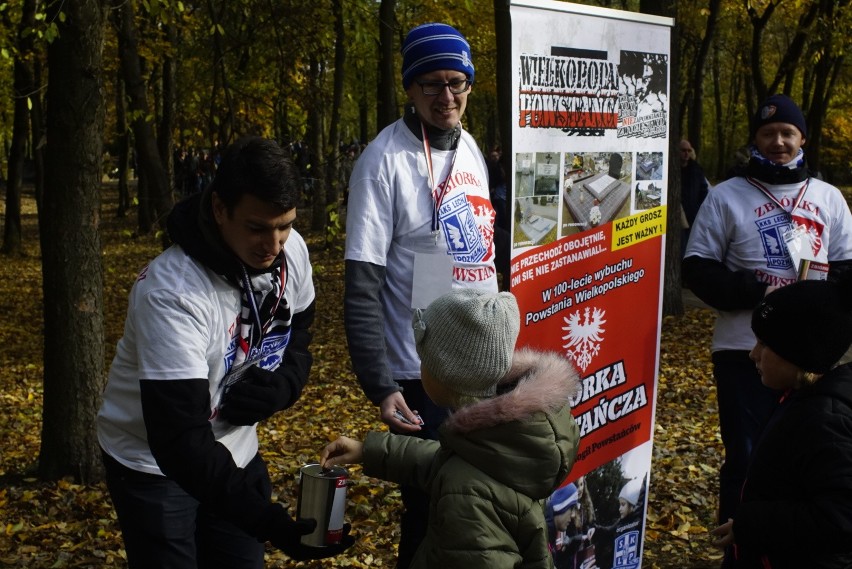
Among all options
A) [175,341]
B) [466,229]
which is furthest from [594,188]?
[175,341]

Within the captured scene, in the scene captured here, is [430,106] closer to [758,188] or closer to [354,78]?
[758,188]

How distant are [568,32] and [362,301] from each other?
4.39 feet

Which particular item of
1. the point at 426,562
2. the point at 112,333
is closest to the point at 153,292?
the point at 426,562

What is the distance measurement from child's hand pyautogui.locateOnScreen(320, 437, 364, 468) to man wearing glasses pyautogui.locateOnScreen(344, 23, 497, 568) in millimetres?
447

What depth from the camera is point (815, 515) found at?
2646 millimetres

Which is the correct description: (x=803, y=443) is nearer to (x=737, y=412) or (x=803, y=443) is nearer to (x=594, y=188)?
(x=594, y=188)

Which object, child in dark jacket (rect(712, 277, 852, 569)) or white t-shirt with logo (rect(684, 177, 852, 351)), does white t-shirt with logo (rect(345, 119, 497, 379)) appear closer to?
child in dark jacket (rect(712, 277, 852, 569))

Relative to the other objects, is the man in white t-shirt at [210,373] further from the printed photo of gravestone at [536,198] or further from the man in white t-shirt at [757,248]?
the man in white t-shirt at [757,248]

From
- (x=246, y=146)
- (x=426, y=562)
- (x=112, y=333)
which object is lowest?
(x=112, y=333)

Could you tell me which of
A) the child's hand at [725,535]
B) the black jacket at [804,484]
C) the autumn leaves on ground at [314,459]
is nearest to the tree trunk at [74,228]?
the autumn leaves on ground at [314,459]

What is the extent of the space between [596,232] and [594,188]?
0.61ft

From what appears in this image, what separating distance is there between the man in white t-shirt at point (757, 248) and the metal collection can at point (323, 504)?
2.35 meters

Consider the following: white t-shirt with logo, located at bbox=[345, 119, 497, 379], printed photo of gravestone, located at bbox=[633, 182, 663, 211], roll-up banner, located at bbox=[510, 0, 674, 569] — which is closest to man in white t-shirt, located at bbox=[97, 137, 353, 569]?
white t-shirt with logo, located at bbox=[345, 119, 497, 379]

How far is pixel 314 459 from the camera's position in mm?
7227
